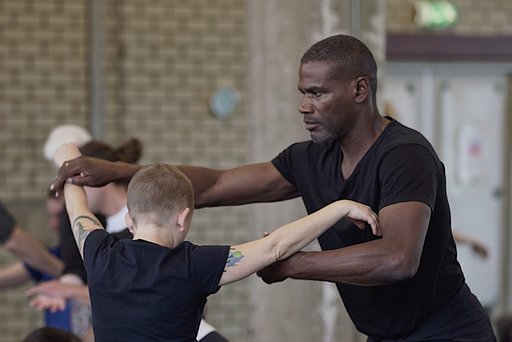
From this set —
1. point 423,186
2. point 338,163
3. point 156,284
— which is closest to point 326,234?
point 338,163

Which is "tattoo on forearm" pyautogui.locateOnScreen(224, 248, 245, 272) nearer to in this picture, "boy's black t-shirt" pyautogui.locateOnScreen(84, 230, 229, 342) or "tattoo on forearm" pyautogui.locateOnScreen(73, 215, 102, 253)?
"boy's black t-shirt" pyautogui.locateOnScreen(84, 230, 229, 342)

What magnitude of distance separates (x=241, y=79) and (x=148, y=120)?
86 centimetres

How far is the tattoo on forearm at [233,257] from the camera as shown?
361 cm

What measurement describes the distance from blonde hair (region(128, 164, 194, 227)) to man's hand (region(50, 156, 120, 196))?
620 millimetres

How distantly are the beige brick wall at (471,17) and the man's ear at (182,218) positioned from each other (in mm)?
6721

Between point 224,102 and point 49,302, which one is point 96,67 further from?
point 49,302

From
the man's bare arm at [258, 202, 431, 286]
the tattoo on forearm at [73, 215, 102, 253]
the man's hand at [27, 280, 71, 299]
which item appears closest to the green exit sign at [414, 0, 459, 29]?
the man's hand at [27, 280, 71, 299]

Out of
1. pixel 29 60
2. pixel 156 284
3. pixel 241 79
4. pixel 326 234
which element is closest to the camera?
pixel 156 284

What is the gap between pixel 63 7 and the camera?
899 centimetres

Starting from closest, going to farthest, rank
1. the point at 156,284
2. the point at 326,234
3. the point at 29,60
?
1. the point at 156,284
2. the point at 326,234
3. the point at 29,60

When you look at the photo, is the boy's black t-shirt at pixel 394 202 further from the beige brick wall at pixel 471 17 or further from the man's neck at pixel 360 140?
the beige brick wall at pixel 471 17

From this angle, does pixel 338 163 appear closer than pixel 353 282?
No

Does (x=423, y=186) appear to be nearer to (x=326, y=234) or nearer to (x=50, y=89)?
(x=326, y=234)

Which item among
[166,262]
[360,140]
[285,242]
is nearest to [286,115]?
[360,140]
